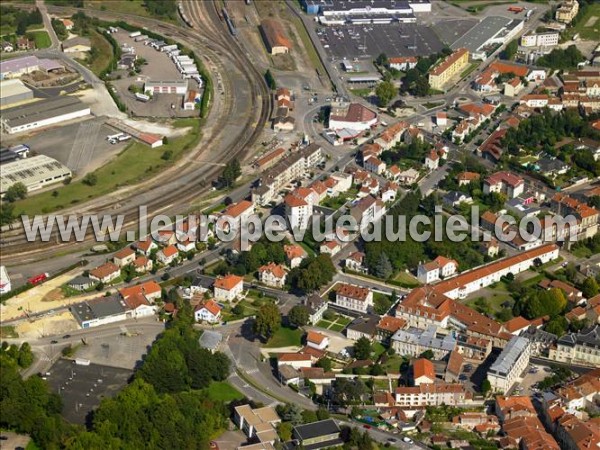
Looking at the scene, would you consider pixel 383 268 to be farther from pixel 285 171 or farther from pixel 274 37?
pixel 274 37

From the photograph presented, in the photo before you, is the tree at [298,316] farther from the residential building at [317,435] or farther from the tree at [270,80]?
the tree at [270,80]

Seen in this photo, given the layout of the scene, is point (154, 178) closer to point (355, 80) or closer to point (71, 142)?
point (71, 142)

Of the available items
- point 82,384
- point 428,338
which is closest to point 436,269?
point 428,338

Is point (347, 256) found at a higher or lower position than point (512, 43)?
lower

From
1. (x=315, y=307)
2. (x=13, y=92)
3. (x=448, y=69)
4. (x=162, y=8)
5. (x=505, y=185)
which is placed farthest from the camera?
(x=162, y=8)

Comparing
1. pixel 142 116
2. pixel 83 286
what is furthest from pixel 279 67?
pixel 83 286

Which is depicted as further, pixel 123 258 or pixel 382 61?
pixel 382 61

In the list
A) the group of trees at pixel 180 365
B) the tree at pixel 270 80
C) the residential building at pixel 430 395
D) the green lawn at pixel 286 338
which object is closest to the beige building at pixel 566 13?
the tree at pixel 270 80
